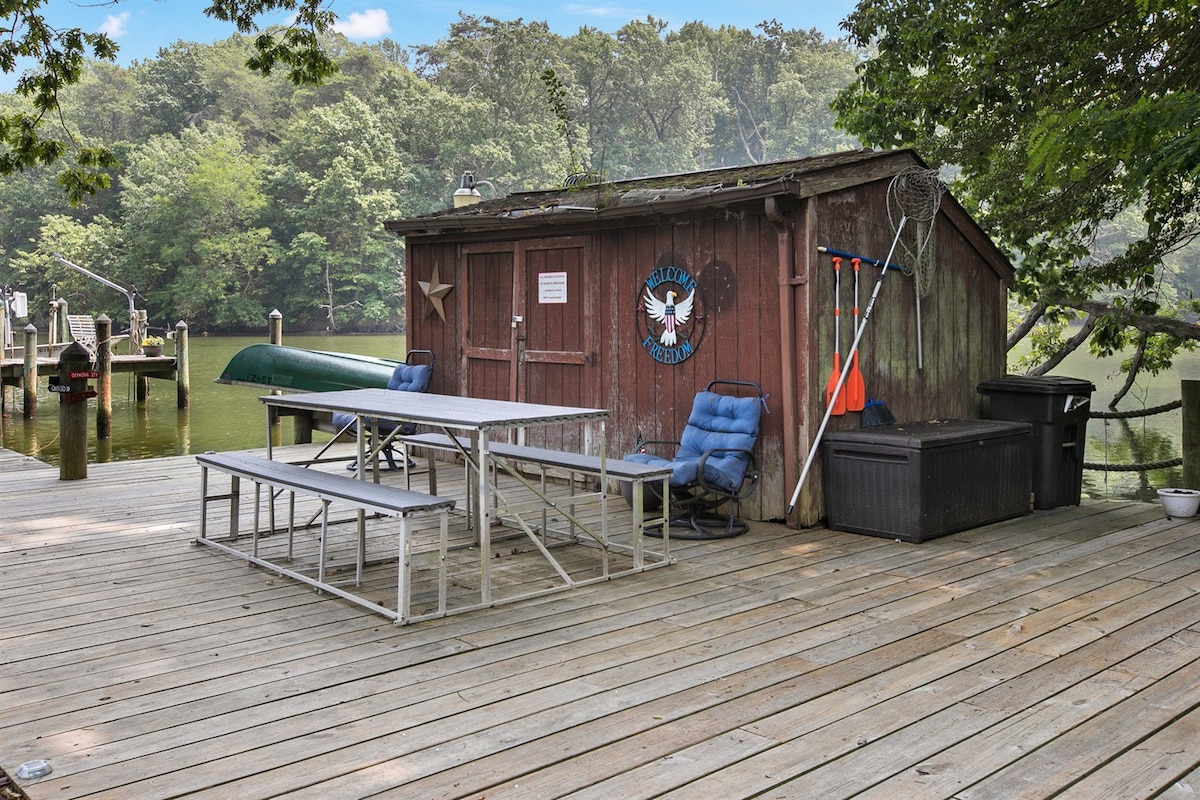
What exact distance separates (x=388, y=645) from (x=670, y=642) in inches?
40.7

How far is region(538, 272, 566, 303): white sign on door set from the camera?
7.52m

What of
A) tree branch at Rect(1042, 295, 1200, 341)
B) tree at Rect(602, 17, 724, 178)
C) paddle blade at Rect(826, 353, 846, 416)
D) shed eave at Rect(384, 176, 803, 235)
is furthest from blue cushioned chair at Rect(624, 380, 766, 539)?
tree at Rect(602, 17, 724, 178)

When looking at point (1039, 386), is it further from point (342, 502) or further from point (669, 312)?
point (342, 502)

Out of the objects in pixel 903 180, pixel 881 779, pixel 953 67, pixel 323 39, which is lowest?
pixel 881 779

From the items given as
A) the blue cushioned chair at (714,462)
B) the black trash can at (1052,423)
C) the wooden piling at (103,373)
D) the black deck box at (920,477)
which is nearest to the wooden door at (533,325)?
the blue cushioned chair at (714,462)

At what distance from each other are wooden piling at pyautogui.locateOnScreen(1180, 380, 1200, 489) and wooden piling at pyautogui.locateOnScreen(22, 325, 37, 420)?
46.4ft

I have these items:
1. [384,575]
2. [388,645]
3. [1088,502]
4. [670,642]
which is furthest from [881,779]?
[1088,502]

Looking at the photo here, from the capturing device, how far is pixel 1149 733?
3076mm

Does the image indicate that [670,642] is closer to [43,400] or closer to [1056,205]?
[1056,205]

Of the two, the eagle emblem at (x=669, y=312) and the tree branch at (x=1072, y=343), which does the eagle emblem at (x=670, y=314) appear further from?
the tree branch at (x=1072, y=343)

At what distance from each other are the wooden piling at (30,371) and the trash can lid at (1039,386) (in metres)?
13.2

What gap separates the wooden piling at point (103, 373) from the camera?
1366cm

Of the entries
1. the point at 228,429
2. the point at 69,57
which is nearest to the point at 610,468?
the point at 69,57

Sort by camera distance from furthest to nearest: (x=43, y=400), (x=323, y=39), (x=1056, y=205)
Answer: (x=323, y=39), (x=43, y=400), (x=1056, y=205)
